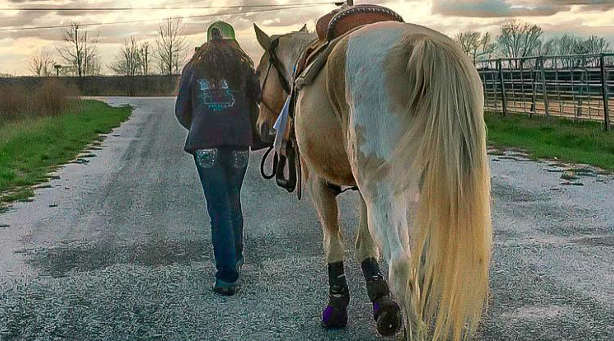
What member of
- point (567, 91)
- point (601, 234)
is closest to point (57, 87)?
point (567, 91)

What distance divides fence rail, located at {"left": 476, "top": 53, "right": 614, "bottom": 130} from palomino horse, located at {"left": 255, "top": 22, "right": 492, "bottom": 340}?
12.4 meters

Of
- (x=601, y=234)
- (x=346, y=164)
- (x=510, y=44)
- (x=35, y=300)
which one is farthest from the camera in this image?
(x=510, y=44)

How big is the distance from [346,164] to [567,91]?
49.0 feet

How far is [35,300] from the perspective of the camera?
16.5 feet

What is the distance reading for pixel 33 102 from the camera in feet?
88.3

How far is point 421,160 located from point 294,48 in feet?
7.55

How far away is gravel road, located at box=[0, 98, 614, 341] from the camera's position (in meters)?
4.38

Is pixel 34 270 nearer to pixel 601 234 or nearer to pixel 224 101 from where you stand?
pixel 224 101

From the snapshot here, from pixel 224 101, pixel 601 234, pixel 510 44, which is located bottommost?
pixel 601 234

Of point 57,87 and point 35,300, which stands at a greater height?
point 57,87

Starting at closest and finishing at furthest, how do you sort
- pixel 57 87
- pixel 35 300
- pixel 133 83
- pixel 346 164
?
pixel 346 164 < pixel 35 300 < pixel 57 87 < pixel 133 83

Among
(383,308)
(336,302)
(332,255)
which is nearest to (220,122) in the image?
(332,255)

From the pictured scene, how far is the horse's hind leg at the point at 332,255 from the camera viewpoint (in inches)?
169

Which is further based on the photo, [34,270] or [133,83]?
[133,83]
